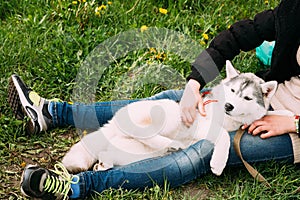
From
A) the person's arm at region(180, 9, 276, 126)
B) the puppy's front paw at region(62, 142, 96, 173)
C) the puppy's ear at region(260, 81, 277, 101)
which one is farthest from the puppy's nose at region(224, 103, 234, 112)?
the puppy's front paw at region(62, 142, 96, 173)

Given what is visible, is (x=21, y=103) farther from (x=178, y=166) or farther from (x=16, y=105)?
(x=178, y=166)

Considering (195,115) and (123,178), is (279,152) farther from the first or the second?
(123,178)

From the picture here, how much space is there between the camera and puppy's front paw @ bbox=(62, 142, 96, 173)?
8.05 feet

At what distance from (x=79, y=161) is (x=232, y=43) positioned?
85cm

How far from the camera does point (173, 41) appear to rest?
10.8 ft

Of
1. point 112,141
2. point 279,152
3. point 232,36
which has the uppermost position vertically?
point 232,36

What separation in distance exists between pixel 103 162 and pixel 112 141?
0.10 m

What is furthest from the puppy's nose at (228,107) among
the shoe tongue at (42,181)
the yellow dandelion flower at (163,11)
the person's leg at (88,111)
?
the yellow dandelion flower at (163,11)

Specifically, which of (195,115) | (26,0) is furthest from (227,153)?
(26,0)

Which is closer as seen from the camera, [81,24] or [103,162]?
[103,162]

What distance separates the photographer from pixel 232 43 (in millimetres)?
2658

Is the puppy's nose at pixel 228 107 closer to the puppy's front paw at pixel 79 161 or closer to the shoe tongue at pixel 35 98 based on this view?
the puppy's front paw at pixel 79 161

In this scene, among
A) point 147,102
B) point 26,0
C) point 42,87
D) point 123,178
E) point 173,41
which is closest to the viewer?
point 123,178

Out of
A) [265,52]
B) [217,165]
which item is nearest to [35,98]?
[217,165]
